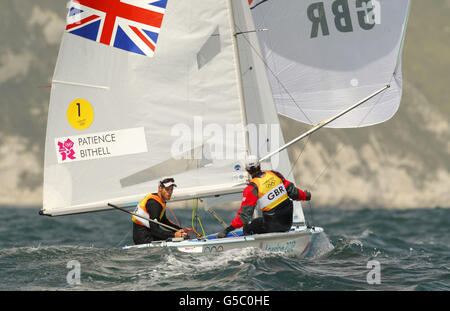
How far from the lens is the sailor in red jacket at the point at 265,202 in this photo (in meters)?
7.29

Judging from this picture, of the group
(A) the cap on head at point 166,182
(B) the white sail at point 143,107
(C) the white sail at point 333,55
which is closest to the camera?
(A) the cap on head at point 166,182

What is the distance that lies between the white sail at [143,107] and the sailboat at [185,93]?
14mm

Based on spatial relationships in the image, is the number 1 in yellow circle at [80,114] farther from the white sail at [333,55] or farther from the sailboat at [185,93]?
the white sail at [333,55]

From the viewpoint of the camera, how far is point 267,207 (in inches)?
294

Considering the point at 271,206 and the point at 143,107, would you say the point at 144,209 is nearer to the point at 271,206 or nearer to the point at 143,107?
the point at 143,107

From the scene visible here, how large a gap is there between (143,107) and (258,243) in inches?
102

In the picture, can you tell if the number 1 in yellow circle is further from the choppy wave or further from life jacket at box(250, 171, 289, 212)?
life jacket at box(250, 171, 289, 212)

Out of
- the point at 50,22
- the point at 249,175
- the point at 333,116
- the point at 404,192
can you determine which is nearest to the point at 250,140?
the point at 249,175

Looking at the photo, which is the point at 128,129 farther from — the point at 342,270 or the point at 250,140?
the point at 342,270

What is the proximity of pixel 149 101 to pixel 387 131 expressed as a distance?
3319 cm

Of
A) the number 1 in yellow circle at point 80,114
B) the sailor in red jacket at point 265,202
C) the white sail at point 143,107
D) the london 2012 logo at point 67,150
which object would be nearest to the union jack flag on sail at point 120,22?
the white sail at point 143,107

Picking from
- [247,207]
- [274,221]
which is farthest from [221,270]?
[274,221]

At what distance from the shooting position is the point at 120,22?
8.46 m

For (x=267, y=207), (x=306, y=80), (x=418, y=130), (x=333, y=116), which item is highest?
(x=418, y=130)
